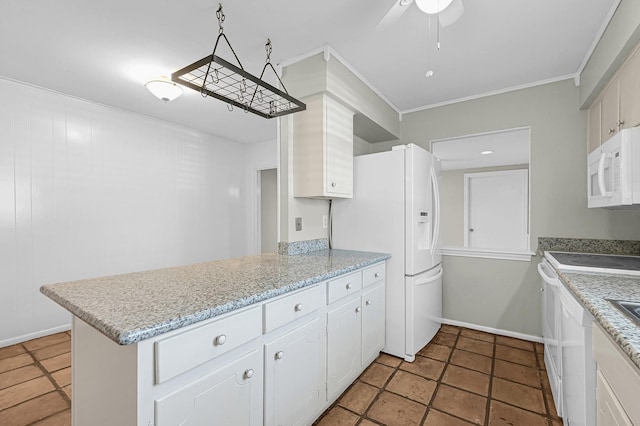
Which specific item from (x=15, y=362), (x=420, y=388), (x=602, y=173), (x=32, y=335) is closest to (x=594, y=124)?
(x=602, y=173)

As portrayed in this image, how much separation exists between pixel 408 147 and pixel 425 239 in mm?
816

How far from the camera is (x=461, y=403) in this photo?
1808mm

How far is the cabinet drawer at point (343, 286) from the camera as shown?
1.70m

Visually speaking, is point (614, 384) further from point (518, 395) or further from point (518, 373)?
point (518, 373)

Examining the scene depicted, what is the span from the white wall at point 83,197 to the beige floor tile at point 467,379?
3445 millimetres

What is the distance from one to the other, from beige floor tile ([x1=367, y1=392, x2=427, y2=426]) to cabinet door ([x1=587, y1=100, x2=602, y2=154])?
7.62 feet

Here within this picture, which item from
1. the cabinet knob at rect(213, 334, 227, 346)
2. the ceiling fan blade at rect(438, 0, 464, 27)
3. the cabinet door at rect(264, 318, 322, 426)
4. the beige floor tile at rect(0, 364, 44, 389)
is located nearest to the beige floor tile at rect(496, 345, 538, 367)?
the cabinet door at rect(264, 318, 322, 426)

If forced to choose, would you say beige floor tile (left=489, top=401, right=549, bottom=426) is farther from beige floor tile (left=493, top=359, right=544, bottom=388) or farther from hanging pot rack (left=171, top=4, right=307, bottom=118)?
hanging pot rack (left=171, top=4, right=307, bottom=118)

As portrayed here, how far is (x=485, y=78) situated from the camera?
2.59 metres

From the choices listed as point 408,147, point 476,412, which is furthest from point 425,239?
point 476,412

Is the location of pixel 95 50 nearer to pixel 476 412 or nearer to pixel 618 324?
pixel 618 324

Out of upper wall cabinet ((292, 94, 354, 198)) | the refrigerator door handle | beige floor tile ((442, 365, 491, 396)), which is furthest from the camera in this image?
the refrigerator door handle

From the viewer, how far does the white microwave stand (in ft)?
4.60

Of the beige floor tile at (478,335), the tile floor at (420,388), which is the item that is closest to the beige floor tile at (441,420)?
the tile floor at (420,388)
